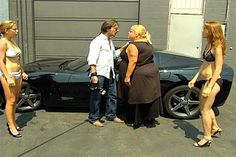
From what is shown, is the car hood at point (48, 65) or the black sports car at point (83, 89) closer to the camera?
the black sports car at point (83, 89)

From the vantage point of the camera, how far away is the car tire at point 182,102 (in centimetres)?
585

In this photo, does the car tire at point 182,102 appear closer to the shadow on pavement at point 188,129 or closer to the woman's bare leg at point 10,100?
the shadow on pavement at point 188,129

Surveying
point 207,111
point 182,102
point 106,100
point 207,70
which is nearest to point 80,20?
point 106,100

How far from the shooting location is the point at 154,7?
921 centimetres

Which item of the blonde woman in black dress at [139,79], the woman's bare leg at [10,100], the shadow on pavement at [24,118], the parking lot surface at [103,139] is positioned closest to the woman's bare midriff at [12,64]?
the woman's bare leg at [10,100]

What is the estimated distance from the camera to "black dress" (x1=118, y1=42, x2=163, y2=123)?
518cm

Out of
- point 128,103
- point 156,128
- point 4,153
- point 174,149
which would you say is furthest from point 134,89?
point 4,153

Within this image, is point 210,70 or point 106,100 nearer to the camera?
point 210,70

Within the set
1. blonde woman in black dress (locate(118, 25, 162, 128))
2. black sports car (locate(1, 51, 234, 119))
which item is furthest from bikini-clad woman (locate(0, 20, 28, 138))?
blonde woman in black dress (locate(118, 25, 162, 128))

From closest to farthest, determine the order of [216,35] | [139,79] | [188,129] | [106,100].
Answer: [216,35] < [139,79] < [188,129] < [106,100]

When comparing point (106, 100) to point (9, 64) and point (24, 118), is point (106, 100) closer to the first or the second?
point (24, 118)

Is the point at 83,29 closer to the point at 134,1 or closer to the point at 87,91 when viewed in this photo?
the point at 134,1

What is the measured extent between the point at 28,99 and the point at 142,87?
80.1 inches

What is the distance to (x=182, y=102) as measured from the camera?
5.89 m
